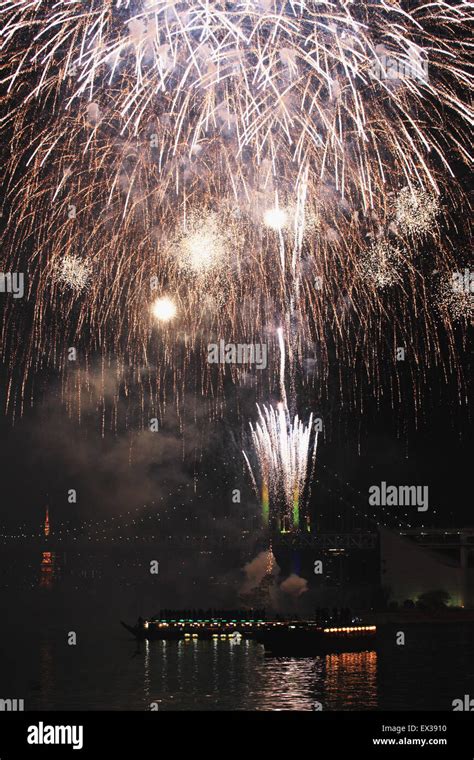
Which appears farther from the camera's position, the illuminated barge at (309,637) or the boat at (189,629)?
the boat at (189,629)

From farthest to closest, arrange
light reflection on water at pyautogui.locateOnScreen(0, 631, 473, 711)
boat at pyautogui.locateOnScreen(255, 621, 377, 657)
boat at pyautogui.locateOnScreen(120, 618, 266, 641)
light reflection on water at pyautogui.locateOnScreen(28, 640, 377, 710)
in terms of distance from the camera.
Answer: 1. boat at pyautogui.locateOnScreen(120, 618, 266, 641)
2. boat at pyautogui.locateOnScreen(255, 621, 377, 657)
3. light reflection on water at pyautogui.locateOnScreen(28, 640, 377, 710)
4. light reflection on water at pyautogui.locateOnScreen(0, 631, 473, 711)

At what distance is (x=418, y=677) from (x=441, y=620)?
91.0ft

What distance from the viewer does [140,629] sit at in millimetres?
103125

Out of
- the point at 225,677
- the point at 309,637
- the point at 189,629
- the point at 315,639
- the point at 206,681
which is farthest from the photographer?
the point at 189,629

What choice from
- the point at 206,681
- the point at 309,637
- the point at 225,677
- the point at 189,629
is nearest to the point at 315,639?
the point at 309,637

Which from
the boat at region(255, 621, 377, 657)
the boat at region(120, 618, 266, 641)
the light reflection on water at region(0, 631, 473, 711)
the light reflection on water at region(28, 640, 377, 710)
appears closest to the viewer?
the light reflection on water at region(0, 631, 473, 711)

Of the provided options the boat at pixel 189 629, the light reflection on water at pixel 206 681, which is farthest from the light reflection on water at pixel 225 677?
the boat at pixel 189 629

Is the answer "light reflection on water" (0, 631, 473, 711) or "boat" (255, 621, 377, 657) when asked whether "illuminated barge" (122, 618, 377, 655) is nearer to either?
"boat" (255, 621, 377, 657)

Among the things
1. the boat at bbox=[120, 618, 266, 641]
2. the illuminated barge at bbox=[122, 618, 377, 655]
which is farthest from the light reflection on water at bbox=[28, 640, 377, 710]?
the boat at bbox=[120, 618, 266, 641]

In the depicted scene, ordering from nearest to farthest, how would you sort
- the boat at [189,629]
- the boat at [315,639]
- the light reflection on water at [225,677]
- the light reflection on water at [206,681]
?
the light reflection on water at [225,677] → the light reflection on water at [206,681] → the boat at [315,639] → the boat at [189,629]

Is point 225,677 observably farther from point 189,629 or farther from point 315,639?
point 189,629

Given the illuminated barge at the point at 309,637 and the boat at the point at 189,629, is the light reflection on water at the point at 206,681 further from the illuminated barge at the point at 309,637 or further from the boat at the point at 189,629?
the boat at the point at 189,629

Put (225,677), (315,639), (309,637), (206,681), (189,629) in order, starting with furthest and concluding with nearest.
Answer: (189,629) → (309,637) → (315,639) → (225,677) → (206,681)

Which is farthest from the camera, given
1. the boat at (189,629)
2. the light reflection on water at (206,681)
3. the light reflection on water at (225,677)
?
the boat at (189,629)
